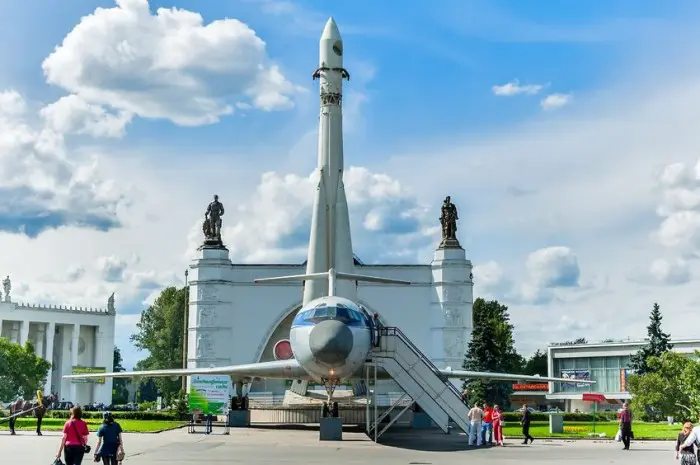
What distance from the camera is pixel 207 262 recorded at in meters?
67.6

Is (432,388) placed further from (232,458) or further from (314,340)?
(232,458)

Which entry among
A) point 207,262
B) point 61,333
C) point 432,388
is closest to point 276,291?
point 207,262

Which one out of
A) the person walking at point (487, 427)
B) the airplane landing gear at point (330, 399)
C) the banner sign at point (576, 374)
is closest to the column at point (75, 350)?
the banner sign at point (576, 374)

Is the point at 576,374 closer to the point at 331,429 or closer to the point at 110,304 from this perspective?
the point at 110,304

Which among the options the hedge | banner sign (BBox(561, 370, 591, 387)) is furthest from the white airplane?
banner sign (BBox(561, 370, 591, 387))

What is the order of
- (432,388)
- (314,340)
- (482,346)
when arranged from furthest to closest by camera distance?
(482,346)
(432,388)
(314,340)

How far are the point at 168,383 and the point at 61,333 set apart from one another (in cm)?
2185

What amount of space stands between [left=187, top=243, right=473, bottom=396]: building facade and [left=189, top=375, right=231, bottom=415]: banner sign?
26981 mm

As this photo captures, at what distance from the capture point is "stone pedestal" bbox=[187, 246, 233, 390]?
66.0 meters

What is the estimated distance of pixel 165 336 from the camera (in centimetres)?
9738

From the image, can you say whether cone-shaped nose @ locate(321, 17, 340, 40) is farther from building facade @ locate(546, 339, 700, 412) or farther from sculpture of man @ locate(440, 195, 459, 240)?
building facade @ locate(546, 339, 700, 412)

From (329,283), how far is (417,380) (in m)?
5.75

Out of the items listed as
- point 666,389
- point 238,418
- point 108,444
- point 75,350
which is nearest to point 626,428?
point 108,444

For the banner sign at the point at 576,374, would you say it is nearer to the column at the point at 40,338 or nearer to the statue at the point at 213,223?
the statue at the point at 213,223
